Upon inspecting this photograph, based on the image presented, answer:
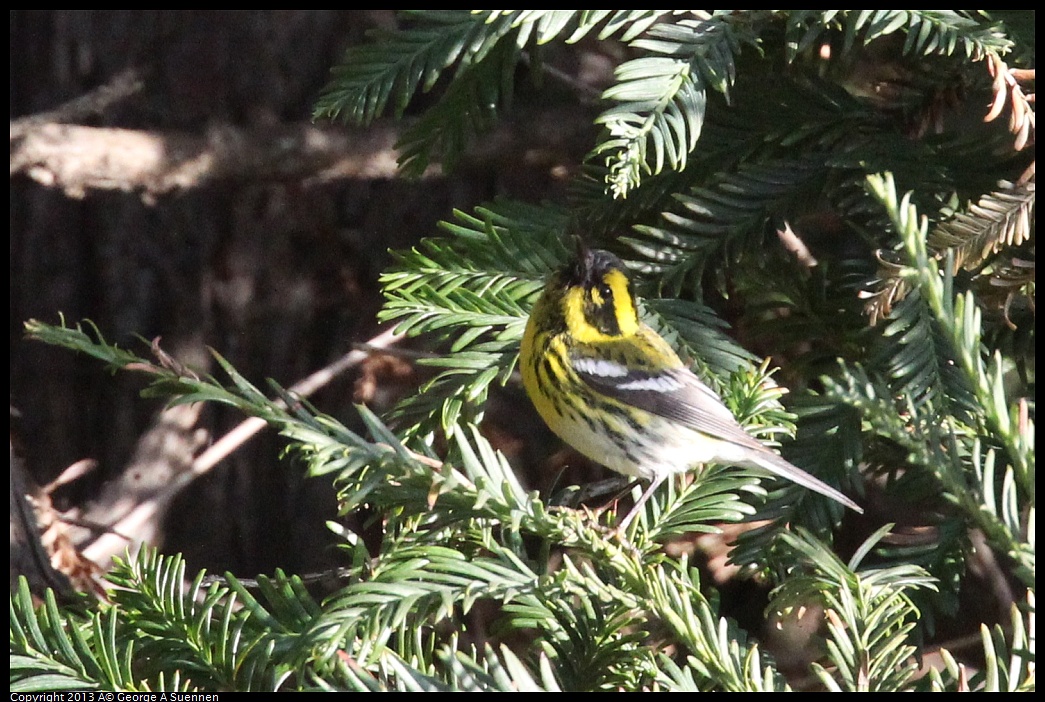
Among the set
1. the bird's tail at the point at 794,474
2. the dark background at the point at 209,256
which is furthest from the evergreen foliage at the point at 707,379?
the dark background at the point at 209,256

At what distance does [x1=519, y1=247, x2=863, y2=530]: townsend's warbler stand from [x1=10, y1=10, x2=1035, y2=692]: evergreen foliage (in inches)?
2.9

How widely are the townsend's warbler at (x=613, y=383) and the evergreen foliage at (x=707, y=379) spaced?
0.24 ft

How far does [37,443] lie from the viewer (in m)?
2.28

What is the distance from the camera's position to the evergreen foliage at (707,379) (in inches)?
35.1

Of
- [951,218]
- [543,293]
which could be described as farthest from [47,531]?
[951,218]

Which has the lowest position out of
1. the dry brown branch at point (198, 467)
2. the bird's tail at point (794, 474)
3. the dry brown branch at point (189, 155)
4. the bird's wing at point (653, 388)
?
the dry brown branch at point (198, 467)

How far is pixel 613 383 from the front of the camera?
1865 mm

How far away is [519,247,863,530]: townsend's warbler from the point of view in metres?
1.55

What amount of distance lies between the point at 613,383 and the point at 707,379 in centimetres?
45

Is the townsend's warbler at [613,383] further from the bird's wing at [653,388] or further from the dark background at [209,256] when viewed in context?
the dark background at [209,256]

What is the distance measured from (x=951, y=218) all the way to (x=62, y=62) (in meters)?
1.88
